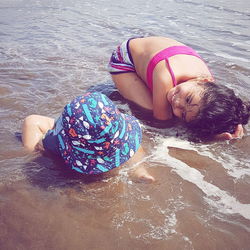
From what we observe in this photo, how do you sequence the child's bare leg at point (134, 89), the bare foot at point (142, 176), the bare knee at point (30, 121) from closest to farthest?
the bare foot at point (142, 176)
the bare knee at point (30, 121)
the child's bare leg at point (134, 89)

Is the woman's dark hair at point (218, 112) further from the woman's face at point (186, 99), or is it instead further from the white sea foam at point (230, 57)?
the white sea foam at point (230, 57)

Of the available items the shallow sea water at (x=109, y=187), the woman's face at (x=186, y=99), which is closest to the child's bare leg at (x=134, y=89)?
the shallow sea water at (x=109, y=187)

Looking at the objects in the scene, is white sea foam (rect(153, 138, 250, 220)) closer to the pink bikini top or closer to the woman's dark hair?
the woman's dark hair

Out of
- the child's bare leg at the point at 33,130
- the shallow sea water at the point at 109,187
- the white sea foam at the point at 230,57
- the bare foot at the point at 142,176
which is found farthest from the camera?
the white sea foam at the point at 230,57

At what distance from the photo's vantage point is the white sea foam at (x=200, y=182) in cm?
209

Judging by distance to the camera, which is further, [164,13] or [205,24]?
[164,13]

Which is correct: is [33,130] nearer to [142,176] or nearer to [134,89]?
[142,176]

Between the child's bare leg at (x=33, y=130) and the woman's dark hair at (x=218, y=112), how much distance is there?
1504mm

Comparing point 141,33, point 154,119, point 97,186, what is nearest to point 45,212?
point 97,186

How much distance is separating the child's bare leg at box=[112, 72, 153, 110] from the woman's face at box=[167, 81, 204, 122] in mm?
627

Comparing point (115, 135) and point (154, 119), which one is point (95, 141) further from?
point (154, 119)

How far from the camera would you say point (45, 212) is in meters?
1.96

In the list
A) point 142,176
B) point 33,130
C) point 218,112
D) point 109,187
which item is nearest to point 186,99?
point 218,112

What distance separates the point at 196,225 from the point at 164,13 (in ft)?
32.9
